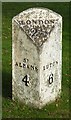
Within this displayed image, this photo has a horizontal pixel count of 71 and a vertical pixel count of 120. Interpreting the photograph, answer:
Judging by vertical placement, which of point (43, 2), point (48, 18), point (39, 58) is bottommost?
point (43, 2)

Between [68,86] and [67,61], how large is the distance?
228 cm

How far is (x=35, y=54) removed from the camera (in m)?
11.9

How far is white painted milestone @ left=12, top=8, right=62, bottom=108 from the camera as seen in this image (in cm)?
1192

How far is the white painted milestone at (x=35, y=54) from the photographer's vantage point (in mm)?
11922

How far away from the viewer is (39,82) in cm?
1207

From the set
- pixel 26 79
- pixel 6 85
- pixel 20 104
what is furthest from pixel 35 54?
pixel 6 85

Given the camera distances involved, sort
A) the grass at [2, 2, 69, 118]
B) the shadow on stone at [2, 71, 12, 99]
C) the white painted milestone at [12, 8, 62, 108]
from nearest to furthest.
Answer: the white painted milestone at [12, 8, 62, 108], the grass at [2, 2, 69, 118], the shadow on stone at [2, 71, 12, 99]

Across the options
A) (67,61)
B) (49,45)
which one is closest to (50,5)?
(67,61)

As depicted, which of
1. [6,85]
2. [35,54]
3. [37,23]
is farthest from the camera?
[6,85]

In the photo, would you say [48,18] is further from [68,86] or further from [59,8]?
[59,8]

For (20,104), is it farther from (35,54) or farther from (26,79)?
(35,54)

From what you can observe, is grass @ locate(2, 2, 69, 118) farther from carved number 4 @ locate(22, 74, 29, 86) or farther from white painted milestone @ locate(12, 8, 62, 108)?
carved number 4 @ locate(22, 74, 29, 86)

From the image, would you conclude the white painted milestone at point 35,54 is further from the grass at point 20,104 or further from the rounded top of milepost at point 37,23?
the grass at point 20,104

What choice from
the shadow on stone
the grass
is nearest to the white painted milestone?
the grass
